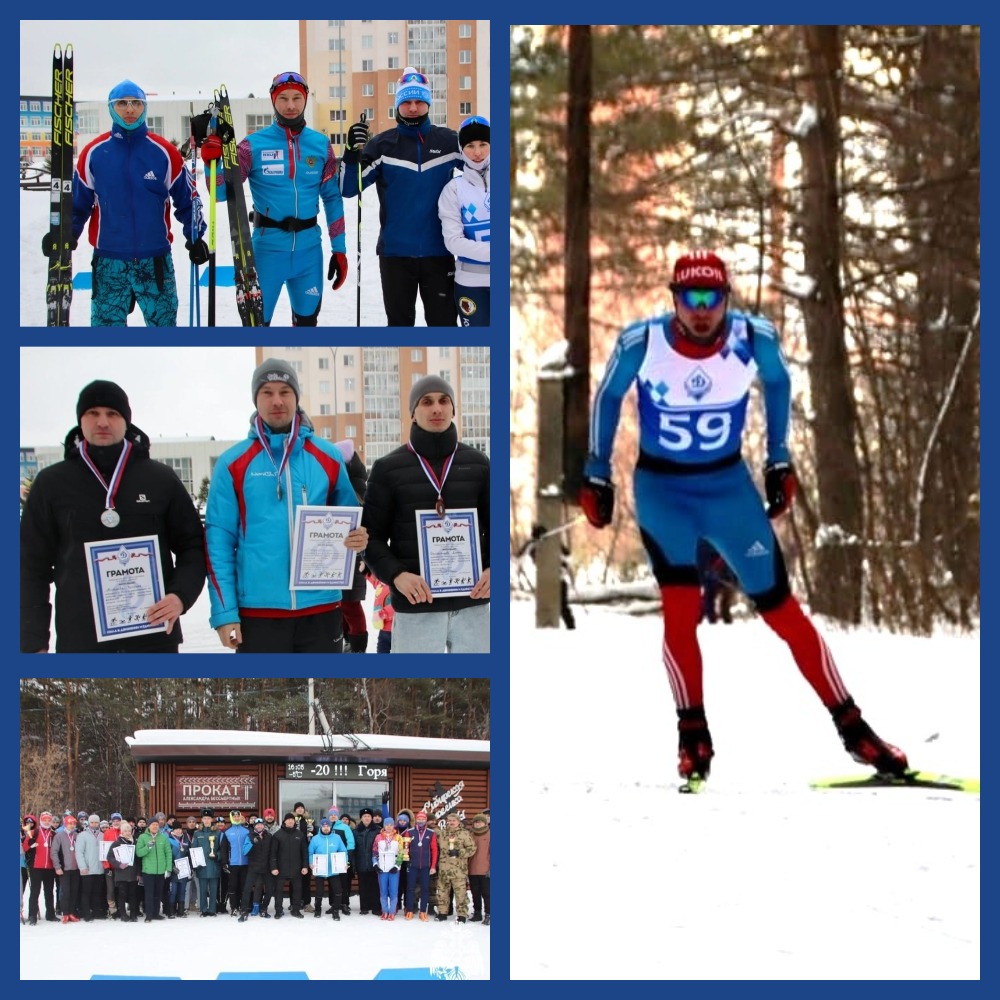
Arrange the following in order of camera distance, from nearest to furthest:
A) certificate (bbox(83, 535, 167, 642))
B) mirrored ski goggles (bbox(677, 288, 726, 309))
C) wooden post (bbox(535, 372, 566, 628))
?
certificate (bbox(83, 535, 167, 642)) → mirrored ski goggles (bbox(677, 288, 726, 309)) → wooden post (bbox(535, 372, 566, 628))

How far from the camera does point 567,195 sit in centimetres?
509

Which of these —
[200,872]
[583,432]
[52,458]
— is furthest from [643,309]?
[200,872]

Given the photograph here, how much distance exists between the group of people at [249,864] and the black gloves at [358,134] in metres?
2.14

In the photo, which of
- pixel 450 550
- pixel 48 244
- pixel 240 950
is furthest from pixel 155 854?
pixel 48 244

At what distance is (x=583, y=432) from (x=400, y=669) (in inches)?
38.6

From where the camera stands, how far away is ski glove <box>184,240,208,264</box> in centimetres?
495

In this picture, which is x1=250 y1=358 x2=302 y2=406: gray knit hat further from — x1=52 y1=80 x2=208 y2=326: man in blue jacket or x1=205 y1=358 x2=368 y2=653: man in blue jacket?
x1=52 y1=80 x2=208 y2=326: man in blue jacket

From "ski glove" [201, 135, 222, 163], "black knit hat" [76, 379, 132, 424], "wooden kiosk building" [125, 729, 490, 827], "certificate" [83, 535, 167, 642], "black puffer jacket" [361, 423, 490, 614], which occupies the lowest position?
"wooden kiosk building" [125, 729, 490, 827]

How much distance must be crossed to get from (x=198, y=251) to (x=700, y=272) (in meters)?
1.63

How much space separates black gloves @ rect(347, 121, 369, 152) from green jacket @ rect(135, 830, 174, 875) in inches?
93.0

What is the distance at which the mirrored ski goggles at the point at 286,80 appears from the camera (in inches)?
194

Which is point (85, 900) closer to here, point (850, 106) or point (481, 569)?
point (481, 569)

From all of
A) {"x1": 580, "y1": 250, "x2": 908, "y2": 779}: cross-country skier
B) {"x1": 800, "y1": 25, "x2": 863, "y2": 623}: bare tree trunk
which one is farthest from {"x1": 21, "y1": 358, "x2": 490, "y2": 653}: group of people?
{"x1": 800, "y1": 25, "x2": 863, "y2": 623}: bare tree trunk

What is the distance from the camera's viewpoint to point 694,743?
5.04 m
